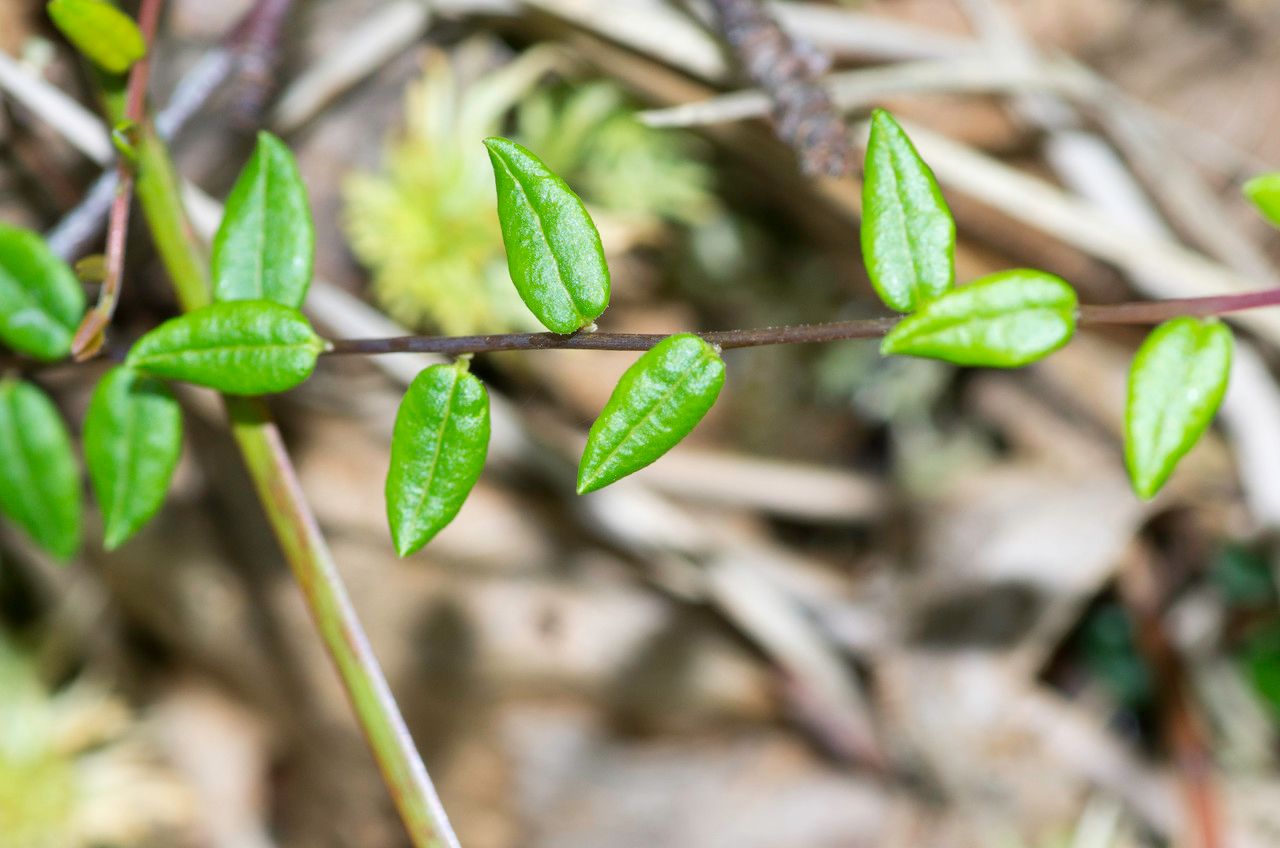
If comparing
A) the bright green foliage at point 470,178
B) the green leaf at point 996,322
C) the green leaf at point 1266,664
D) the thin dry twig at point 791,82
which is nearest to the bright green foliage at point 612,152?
the bright green foliage at point 470,178

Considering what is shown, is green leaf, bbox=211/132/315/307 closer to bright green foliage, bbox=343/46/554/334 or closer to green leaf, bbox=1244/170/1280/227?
bright green foliage, bbox=343/46/554/334

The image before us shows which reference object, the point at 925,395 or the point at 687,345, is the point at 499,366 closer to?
the point at 925,395

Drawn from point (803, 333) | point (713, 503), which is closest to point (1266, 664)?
point (713, 503)

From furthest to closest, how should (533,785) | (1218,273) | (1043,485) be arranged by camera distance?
(533,785)
(1043,485)
(1218,273)

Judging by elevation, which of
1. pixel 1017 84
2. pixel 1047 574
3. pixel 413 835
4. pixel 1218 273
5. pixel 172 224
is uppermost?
pixel 1017 84

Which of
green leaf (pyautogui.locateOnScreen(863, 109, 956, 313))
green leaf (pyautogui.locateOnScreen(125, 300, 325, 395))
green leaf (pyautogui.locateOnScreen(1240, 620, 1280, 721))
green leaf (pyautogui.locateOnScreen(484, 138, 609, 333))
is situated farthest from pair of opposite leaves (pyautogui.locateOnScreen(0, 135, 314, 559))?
green leaf (pyautogui.locateOnScreen(1240, 620, 1280, 721))

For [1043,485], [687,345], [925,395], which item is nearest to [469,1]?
[687,345]

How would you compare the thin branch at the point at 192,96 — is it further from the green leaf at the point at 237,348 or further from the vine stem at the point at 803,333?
the vine stem at the point at 803,333
